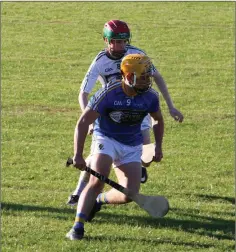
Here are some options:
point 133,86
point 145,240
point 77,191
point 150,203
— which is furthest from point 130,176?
point 77,191

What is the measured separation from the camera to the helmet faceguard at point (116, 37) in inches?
366

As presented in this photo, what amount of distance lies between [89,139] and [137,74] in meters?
5.71

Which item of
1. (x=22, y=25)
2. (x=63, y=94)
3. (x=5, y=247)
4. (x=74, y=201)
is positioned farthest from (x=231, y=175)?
(x=22, y=25)

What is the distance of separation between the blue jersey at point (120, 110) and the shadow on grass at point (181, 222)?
2.82ft

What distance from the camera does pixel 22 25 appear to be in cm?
2561

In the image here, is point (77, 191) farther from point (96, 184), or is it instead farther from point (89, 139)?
point (89, 139)

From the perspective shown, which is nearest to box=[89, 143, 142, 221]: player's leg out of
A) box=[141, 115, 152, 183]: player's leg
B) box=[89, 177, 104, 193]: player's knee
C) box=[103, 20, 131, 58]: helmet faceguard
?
box=[89, 177, 104, 193]: player's knee

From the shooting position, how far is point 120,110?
8.34m

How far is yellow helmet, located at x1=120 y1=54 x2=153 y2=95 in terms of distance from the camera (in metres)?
8.17

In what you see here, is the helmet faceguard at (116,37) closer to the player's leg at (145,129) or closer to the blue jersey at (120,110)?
the blue jersey at (120,110)

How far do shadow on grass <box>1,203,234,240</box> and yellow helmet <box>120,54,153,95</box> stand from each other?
1.47 m

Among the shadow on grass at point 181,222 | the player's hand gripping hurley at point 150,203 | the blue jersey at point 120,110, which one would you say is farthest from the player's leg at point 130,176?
Answer: the shadow on grass at point 181,222

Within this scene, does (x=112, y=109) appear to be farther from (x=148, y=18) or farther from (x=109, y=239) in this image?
(x=148, y=18)

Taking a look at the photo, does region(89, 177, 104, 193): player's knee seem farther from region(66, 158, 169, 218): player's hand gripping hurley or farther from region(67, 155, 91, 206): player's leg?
region(67, 155, 91, 206): player's leg
